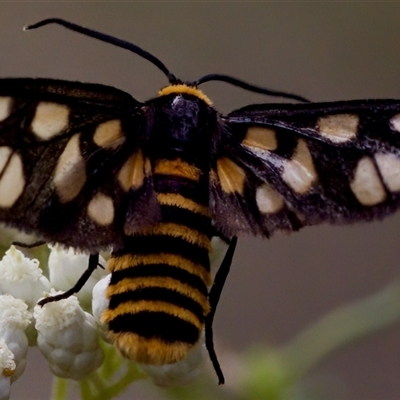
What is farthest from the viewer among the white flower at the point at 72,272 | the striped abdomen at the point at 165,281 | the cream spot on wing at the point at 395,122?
the white flower at the point at 72,272

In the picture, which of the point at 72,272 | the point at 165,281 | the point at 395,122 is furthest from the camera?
the point at 72,272

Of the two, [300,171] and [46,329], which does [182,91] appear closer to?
[300,171]

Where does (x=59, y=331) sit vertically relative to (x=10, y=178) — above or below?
below

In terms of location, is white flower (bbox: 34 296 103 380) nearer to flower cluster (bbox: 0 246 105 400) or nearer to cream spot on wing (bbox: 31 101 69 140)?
flower cluster (bbox: 0 246 105 400)

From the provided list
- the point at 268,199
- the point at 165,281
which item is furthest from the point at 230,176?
the point at 165,281

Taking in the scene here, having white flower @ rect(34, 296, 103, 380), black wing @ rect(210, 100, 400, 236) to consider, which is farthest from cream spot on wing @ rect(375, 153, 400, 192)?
white flower @ rect(34, 296, 103, 380)

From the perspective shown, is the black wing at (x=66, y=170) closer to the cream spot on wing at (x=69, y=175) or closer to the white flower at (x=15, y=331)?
the cream spot on wing at (x=69, y=175)

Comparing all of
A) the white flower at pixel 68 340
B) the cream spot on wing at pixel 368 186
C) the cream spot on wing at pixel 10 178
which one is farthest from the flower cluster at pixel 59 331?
the cream spot on wing at pixel 368 186
